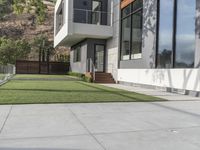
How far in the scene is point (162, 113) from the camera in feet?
24.5

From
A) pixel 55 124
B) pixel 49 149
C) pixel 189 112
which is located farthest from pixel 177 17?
pixel 49 149

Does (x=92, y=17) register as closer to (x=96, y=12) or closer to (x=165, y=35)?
(x=96, y=12)

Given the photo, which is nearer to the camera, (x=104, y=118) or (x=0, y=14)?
(x=104, y=118)

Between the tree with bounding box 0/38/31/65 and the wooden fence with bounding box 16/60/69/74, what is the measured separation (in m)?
7.68

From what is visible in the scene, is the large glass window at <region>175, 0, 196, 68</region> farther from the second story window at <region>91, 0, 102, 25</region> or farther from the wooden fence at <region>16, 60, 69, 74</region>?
the wooden fence at <region>16, 60, 69, 74</region>

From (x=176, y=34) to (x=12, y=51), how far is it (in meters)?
35.4

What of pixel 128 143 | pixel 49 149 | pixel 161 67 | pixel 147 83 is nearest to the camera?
pixel 49 149

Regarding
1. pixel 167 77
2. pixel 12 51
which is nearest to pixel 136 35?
pixel 167 77

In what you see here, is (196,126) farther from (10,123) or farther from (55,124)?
(10,123)

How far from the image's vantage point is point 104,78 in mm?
22000

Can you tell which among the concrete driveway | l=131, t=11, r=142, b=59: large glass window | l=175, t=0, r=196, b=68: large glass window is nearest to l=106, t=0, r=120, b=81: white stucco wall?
l=131, t=11, r=142, b=59: large glass window

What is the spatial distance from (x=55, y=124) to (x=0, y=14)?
22.3 meters

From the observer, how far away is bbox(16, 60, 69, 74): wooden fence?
1428 inches

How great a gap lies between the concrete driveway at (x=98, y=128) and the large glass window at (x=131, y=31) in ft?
34.5
